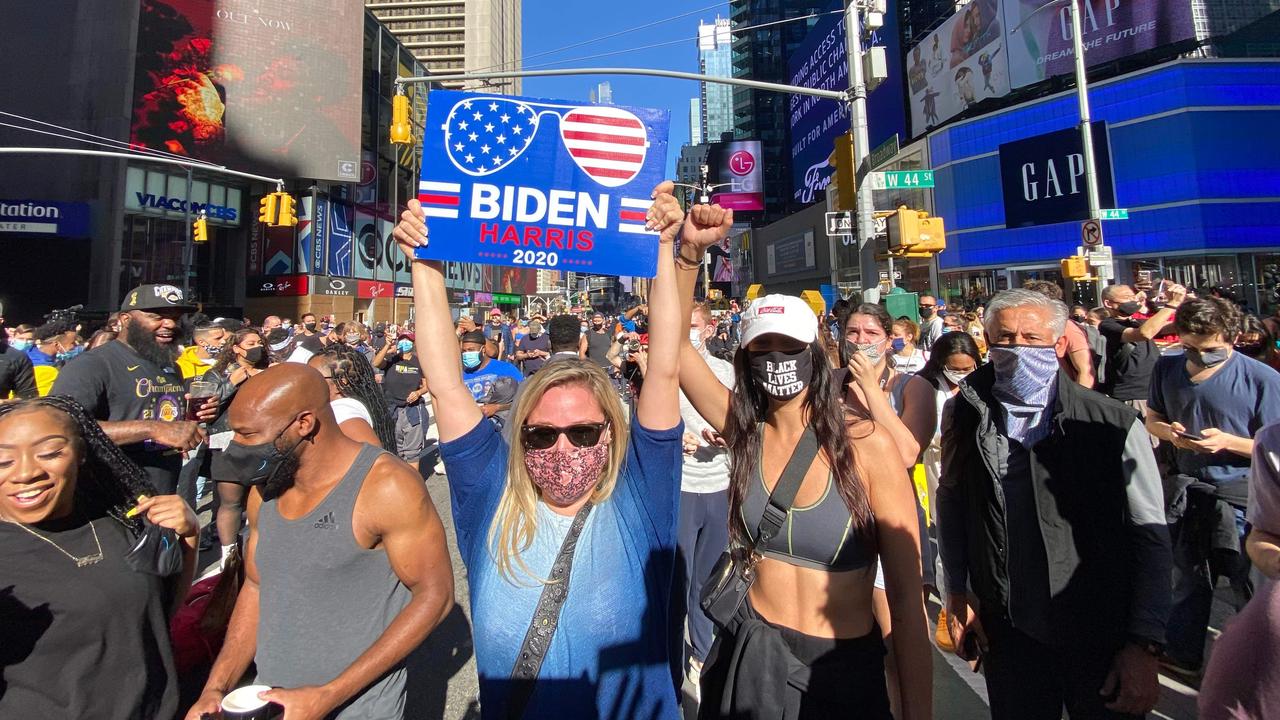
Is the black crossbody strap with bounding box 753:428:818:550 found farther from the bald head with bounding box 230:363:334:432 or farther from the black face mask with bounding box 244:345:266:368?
the black face mask with bounding box 244:345:266:368

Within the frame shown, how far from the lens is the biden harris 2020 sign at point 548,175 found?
99.5 inches

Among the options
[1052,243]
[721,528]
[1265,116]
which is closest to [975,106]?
[1052,243]

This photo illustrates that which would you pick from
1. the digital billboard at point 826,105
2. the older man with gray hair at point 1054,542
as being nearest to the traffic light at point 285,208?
the older man with gray hair at point 1054,542

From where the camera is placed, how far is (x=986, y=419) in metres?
2.68

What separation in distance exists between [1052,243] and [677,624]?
44.4 meters

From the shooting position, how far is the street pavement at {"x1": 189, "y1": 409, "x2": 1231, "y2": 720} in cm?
346

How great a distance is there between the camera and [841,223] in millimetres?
10508

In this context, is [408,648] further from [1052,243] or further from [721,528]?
[1052,243]

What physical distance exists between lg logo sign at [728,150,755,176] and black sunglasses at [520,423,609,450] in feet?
202

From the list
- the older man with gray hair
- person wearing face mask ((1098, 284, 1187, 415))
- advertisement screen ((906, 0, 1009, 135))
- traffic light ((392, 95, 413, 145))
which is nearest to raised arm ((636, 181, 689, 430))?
the older man with gray hair

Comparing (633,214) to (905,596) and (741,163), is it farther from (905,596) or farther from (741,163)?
(741,163)

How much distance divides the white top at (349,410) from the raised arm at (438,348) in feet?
5.29

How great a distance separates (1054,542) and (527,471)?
1.97 metres

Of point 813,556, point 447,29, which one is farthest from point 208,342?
point 447,29
